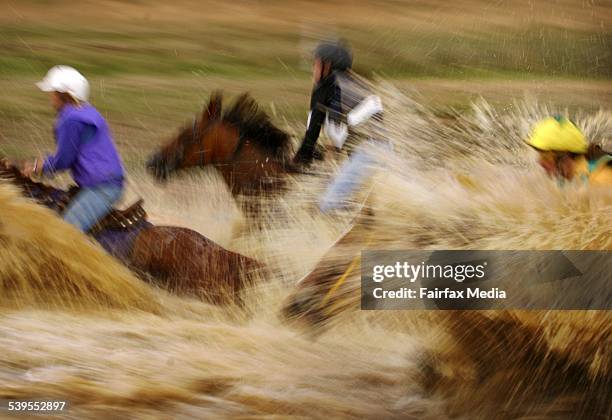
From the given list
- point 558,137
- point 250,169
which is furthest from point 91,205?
point 558,137

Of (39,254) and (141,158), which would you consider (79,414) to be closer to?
(39,254)

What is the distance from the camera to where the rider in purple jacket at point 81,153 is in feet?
14.1

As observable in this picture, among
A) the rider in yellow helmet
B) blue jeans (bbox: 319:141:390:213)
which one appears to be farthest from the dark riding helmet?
the rider in yellow helmet

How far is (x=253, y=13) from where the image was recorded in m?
4.35

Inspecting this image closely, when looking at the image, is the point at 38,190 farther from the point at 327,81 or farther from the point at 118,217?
the point at 327,81

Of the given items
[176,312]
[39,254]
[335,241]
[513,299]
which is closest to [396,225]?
[335,241]

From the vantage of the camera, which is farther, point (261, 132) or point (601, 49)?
point (261, 132)

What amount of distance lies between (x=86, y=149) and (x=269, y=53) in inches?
30.1

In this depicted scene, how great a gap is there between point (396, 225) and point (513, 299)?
19.8 inches

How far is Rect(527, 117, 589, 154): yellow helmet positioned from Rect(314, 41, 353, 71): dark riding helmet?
75 cm

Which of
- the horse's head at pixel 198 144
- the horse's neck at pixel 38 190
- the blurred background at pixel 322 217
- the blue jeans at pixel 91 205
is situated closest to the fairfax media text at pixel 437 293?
the blurred background at pixel 322 217

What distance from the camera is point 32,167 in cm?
436

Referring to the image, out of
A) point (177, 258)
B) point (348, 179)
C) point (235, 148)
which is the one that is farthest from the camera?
point (235, 148)

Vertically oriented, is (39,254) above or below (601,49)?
below
